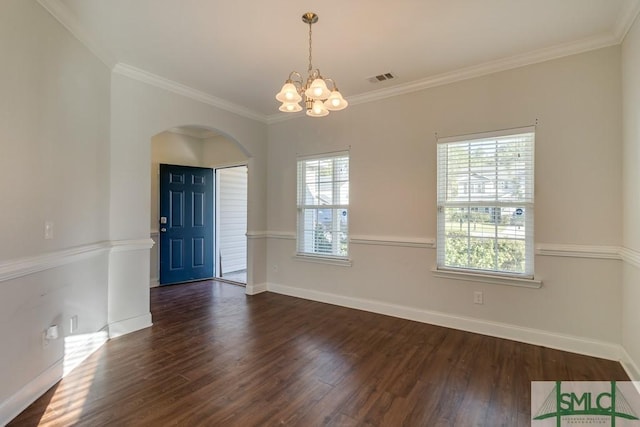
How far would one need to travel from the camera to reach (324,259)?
14.1 feet

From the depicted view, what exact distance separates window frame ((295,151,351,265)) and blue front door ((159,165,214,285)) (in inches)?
86.5

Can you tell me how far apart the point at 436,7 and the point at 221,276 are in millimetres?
5471

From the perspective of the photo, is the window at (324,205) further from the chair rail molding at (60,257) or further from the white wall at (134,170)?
the chair rail molding at (60,257)

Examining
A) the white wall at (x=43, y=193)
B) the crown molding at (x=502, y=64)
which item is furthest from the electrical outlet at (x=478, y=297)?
the white wall at (x=43, y=193)

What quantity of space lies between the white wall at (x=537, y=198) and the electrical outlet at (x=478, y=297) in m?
0.05

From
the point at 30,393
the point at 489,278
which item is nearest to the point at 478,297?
the point at 489,278

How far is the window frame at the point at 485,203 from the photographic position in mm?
2949

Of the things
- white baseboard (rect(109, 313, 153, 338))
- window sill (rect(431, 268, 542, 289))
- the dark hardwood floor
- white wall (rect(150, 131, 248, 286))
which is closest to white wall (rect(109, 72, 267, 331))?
white baseboard (rect(109, 313, 153, 338))

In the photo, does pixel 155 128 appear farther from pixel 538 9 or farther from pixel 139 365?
pixel 538 9

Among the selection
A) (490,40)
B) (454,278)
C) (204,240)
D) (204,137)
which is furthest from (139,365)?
(204,137)

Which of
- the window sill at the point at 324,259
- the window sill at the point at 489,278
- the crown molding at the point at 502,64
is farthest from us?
the window sill at the point at 324,259

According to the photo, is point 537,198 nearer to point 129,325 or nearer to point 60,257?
point 60,257

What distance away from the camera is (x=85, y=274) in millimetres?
2662

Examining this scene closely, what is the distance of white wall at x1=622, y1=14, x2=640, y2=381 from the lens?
7.32 feet
